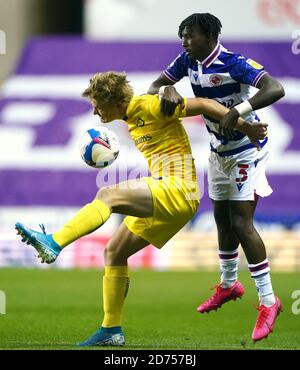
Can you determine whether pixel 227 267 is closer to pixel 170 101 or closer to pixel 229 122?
pixel 229 122

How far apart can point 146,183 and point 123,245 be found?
1.82 feet

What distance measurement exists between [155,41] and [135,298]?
9350mm

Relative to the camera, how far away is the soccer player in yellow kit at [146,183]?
7281mm

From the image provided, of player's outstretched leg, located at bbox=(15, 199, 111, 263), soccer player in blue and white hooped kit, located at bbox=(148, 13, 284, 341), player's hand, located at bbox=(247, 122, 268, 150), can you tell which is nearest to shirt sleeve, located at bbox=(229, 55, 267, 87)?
soccer player in blue and white hooped kit, located at bbox=(148, 13, 284, 341)

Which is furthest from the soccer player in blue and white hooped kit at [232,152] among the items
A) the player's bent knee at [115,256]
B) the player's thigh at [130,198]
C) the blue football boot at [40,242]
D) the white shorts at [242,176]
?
the blue football boot at [40,242]

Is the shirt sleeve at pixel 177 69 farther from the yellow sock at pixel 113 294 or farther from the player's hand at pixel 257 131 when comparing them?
the yellow sock at pixel 113 294

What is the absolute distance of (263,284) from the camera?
7977mm

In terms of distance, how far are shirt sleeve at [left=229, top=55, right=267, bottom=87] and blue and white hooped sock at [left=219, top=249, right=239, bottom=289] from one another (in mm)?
1495

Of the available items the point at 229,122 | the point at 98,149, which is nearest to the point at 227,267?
the point at 229,122

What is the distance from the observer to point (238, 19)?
67.5 feet

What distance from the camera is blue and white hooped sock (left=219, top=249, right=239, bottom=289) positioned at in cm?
855

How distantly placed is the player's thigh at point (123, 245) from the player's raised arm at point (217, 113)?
0.99m

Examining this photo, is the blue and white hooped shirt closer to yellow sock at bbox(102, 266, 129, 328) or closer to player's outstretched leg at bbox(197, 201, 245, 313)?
player's outstretched leg at bbox(197, 201, 245, 313)
